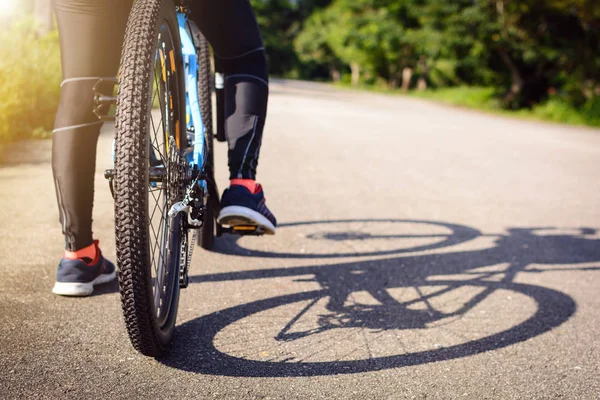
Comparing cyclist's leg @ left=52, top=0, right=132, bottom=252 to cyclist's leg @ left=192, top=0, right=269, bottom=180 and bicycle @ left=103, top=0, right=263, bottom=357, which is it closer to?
bicycle @ left=103, top=0, right=263, bottom=357

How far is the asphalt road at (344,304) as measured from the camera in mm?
2117

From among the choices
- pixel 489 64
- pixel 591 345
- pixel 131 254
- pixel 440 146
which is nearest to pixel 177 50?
pixel 131 254

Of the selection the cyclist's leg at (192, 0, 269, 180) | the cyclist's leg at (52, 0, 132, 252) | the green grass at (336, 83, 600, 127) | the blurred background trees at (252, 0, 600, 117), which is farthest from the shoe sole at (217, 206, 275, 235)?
the blurred background trees at (252, 0, 600, 117)

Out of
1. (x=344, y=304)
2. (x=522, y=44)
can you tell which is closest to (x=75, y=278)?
(x=344, y=304)

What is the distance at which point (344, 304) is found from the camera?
2877 mm

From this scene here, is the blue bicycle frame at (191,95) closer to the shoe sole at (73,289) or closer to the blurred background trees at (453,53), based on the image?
the shoe sole at (73,289)

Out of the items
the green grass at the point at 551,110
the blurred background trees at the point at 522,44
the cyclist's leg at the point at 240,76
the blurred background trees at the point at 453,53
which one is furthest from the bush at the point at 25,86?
the blurred background trees at the point at 522,44

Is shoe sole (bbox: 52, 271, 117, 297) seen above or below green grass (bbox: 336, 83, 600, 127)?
above

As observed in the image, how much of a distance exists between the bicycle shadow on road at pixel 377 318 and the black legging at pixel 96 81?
0.62m

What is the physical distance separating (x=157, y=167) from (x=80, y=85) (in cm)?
63

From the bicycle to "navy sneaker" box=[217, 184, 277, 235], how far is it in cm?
7

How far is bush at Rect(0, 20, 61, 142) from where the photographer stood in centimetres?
674

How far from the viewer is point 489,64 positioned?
90.1 feet

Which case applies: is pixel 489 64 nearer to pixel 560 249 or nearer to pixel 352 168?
pixel 352 168
